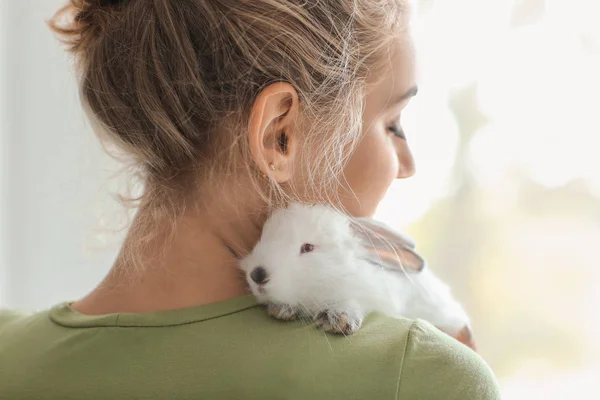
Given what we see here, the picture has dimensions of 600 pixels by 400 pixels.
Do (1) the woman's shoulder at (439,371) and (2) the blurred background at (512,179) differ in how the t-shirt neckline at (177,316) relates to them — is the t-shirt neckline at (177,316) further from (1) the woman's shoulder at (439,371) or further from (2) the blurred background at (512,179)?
(2) the blurred background at (512,179)

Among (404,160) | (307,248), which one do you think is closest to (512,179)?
(404,160)

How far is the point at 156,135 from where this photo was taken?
0.87m

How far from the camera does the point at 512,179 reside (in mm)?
1436

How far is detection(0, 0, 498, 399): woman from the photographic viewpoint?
2.52ft

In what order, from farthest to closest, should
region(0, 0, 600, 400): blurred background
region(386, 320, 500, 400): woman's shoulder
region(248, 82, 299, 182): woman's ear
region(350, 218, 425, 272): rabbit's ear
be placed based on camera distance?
region(0, 0, 600, 400): blurred background, region(350, 218, 425, 272): rabbit's ear, region(248, 82, 299, 182): woman's ear, region(386, 320, 500, 400): woman's shoulder

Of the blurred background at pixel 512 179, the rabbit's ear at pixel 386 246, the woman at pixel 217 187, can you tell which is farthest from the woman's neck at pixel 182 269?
the blurred background at pixel 512 179

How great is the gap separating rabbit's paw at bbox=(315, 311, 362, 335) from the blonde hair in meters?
0.16

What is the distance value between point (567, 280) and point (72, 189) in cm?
101

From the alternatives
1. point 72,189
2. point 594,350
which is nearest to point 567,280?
point 594,350

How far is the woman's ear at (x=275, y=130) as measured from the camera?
33.1 inches

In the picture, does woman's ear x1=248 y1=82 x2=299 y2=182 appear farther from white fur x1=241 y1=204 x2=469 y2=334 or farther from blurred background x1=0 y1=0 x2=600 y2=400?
blurred background x1=0 y1=0 x2=600 y2=400

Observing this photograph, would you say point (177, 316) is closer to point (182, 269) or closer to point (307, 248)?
point (182, 269)

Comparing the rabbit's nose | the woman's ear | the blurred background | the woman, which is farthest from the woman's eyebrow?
the blurred background

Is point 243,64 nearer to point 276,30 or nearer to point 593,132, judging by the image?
point 276,30
